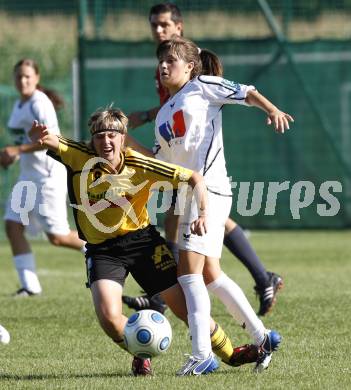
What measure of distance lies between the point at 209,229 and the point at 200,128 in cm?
59

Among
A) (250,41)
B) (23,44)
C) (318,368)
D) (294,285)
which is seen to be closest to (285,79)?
(250,41)

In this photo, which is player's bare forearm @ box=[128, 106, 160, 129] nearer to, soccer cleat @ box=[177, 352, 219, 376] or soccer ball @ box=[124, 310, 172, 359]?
soccer ball @ box=[124, 310, 172, 359]

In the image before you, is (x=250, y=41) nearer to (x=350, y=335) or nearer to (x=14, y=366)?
(x=350, y=335)

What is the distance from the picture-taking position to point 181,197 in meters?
6.19

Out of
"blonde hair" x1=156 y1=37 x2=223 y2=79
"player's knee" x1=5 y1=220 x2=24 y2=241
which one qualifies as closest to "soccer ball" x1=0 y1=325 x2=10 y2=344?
"blonde hair" x1=156 y1=37 x2=223 y2=79

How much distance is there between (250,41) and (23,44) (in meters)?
7.69

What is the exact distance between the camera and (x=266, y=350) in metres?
6.07

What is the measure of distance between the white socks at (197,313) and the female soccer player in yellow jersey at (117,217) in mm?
92

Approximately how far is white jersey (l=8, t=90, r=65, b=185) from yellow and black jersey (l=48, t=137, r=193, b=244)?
3.67 metres

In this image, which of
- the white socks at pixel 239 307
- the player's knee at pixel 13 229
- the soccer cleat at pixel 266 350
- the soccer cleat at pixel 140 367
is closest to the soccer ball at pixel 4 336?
the soccer cleat at pixel 140 367

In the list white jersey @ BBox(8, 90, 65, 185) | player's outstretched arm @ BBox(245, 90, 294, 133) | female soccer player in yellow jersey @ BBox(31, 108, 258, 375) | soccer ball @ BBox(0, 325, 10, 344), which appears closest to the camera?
player's outstretched arm @ BBox(245, 90, 294, 133)

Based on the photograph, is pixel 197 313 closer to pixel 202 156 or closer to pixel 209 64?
pixel 202 156

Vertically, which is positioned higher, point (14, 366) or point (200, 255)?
point (200, 255)

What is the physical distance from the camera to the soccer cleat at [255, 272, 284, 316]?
26.5ft
